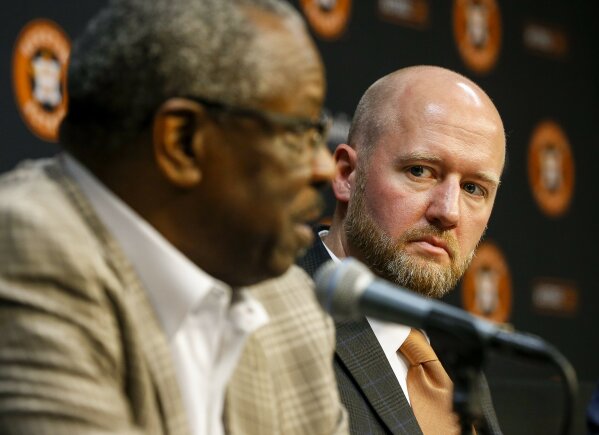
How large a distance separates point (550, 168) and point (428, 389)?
8.94ft

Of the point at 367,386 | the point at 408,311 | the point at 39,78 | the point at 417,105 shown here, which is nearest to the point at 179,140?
the point at 408,311

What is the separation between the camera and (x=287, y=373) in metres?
1.54

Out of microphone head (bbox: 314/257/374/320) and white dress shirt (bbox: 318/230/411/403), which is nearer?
microphone head (bbox: 314/257/374/320)

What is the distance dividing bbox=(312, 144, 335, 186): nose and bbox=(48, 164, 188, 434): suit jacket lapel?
0.88 ft

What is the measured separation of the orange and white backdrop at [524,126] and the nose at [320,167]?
7.26 ft

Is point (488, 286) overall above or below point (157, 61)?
below

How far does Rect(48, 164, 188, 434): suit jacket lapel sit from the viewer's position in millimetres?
1252

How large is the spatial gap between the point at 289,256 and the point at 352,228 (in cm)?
110

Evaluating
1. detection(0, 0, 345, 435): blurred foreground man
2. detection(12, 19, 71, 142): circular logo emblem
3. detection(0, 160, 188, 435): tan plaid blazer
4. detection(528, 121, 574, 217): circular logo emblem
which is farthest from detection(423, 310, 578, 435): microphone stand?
detection(528, 121, 574, 217): circular logo emblem

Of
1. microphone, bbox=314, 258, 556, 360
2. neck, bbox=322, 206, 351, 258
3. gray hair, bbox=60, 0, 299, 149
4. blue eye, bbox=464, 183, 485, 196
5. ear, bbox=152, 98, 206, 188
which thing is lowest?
neck, bbox=322, 206, 351, 258

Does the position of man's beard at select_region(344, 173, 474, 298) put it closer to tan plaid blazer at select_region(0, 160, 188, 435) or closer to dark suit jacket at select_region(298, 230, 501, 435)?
dark suit jacket at select_region(298, 230, 501, 435)

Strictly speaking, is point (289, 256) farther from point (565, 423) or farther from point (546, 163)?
point (546, 163)

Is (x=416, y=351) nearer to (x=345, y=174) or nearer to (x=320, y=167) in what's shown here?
(x=345, y=174)

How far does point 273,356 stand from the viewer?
5.00 ft
